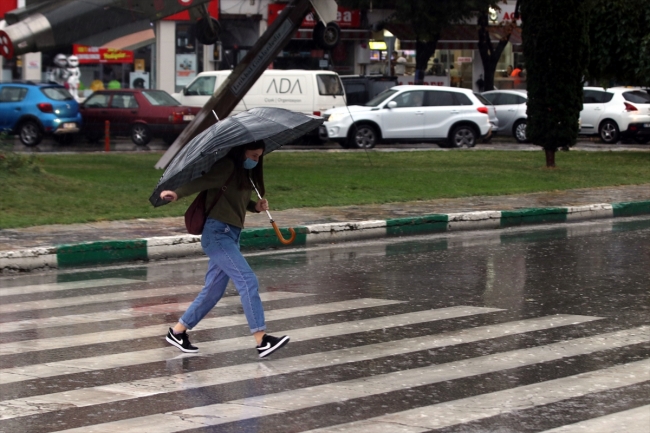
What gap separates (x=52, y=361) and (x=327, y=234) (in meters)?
6.75

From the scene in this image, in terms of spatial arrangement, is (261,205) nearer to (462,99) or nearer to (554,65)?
(554,65)

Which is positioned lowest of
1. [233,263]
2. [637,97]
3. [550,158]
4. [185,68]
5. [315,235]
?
[315,235]

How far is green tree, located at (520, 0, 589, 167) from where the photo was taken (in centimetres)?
2158

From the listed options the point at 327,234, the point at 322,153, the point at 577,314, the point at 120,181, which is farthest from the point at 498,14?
the point at 577,314

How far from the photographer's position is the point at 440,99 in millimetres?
30688

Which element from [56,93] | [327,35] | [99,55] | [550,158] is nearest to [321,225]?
[550,158]

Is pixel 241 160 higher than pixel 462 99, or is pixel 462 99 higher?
pixel 462 99

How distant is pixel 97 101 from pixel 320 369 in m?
25.3

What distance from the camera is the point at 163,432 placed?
218 inches

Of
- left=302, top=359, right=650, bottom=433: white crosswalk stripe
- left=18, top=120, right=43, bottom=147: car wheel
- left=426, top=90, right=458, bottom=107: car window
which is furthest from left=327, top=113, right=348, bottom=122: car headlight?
left=302, top=359, right=650, bottom=433: white crosswalk stripe

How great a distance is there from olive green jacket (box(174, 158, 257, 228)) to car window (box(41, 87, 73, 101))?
76.7ft

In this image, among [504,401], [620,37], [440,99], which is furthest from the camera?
[440,99]

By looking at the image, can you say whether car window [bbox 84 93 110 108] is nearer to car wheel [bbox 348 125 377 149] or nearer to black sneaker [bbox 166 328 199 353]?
car wheel [bbox 348 125 377 149]

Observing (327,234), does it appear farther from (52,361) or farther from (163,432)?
(163,432)
